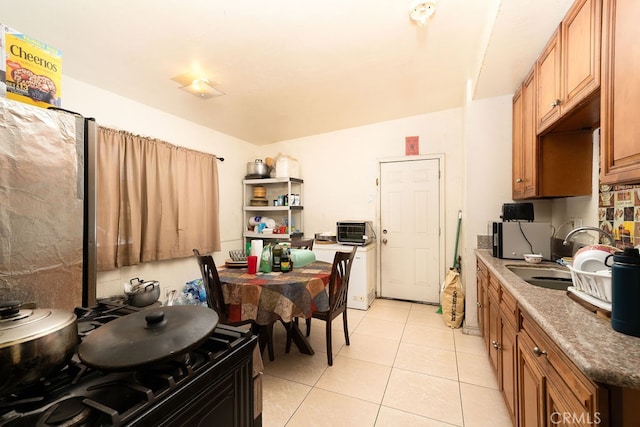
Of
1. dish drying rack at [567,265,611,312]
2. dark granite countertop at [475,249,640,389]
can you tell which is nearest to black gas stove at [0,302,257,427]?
dark granite countertop at [475,249,640,389]

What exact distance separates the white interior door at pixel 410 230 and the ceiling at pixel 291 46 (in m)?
0.99

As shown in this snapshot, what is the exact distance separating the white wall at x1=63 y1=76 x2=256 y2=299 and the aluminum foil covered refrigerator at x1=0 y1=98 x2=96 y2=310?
170 cm

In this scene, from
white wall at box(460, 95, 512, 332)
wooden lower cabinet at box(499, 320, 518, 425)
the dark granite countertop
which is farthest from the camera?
white wall at box(460, 95, 512, 332)

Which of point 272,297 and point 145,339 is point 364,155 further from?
point 145,339

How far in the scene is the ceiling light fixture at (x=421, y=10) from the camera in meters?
1.75

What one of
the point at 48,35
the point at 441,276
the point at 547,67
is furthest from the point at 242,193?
the point at 547,67

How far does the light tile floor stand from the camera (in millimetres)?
1666

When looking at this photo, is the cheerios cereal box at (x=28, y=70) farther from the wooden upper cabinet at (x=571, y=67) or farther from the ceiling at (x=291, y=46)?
the wooden upper cabinet at (x=571, y=67)

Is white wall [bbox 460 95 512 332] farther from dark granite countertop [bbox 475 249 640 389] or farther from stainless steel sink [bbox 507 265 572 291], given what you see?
dark granite countertop [bbox 475 249 640 389]

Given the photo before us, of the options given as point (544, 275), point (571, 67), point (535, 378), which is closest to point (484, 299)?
point (544, 275)

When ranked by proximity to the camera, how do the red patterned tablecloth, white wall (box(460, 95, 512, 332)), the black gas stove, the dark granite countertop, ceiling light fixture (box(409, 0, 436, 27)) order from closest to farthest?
the black gas stove → the dark granite countertop → ceiling light fixture (box(409, 0, 436, 27)) → the red patterned tablecloth → white wall (box(460, 95, 512, 332))

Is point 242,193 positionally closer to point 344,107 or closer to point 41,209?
point 344,107

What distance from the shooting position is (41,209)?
101 centimetres

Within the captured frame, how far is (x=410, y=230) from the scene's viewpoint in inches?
147
